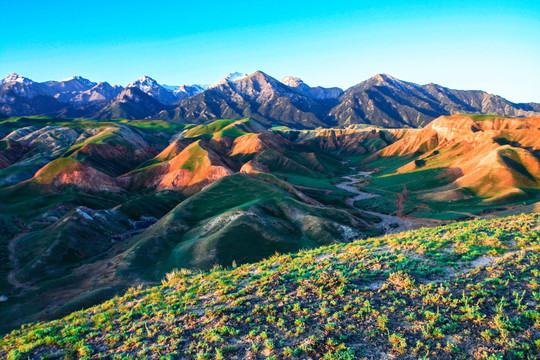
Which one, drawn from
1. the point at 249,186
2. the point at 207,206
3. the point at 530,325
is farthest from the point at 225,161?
the point at 530,325

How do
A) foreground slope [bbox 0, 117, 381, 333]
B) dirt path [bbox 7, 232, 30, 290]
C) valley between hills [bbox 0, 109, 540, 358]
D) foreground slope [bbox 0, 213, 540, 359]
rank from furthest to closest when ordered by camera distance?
1. dirt path [bbox 7, 232, 30, 290]
2. foreground slope [bbox 0, 117, 381, 333]
3. valley between hills [bbox 0, 109, 540, 358]
4. foreground slope [bbox 0, 213, 540, 359]

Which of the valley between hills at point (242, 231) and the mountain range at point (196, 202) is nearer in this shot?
the valley between hills at point (242, 231)

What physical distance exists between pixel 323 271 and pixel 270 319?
6.05 m

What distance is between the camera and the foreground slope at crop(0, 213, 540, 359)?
11.4 meters

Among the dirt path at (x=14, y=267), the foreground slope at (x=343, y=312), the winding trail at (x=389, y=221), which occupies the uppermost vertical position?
the foreground slope at (x=343, y=312)

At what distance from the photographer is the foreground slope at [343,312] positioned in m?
11.4

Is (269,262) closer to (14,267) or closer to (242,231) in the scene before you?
(242,231)

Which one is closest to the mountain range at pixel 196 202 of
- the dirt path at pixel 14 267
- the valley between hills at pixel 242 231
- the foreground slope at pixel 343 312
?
the dirt path at pixel 14 267

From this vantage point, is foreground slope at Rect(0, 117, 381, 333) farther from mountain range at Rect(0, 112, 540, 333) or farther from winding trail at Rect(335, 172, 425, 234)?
winding trail at Rect(335, 172, 425, 234)

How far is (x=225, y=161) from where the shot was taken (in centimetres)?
13800

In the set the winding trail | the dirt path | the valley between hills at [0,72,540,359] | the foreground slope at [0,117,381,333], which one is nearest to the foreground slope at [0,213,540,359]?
the valley between hills at [0,72,540,359]

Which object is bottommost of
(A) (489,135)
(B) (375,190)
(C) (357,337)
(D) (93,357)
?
(B) (375,190)

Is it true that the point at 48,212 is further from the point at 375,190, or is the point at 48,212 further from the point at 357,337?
the point at 375,190

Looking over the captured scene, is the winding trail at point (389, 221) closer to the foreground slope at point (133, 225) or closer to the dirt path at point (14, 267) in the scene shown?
the foreground slope at point (133, 225)
